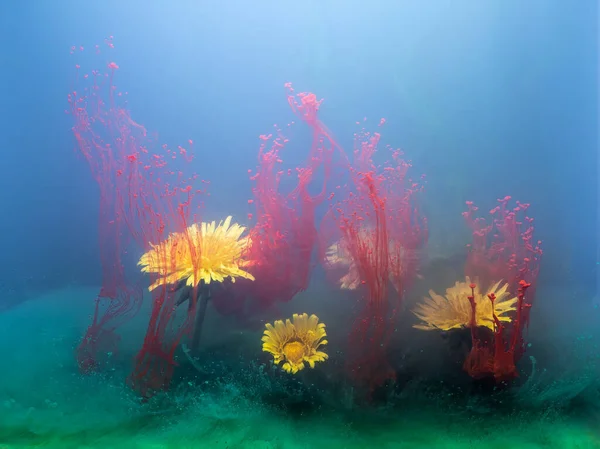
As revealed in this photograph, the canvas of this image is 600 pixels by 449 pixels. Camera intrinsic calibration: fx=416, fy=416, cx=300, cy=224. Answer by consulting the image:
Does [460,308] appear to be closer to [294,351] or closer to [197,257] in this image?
[294,351]

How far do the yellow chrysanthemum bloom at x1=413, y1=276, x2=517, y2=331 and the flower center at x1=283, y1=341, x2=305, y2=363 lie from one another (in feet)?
1.80

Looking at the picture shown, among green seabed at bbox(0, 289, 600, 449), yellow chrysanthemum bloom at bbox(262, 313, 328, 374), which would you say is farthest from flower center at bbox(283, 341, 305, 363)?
green seabed at bbox(0, 289, 600, 449)

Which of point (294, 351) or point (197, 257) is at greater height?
point (197, 257)

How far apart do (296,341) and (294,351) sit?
0.05 meters

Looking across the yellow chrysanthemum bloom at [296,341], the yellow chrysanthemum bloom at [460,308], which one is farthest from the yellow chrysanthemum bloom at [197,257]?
the yellow chrysanthemum bloom at [460,308]

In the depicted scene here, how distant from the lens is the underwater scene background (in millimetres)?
1926

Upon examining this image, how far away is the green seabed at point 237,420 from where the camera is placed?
1835 millimetres

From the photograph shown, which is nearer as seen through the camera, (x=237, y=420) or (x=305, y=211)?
(x=237, y=420)

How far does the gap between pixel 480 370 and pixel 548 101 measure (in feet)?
4.35

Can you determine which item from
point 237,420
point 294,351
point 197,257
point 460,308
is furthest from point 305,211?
point 237,420

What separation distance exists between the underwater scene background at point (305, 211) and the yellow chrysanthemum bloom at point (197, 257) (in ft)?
0.03

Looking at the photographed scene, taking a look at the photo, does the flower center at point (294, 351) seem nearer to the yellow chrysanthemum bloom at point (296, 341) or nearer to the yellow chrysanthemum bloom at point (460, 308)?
the yellow chrysanthemum bloom at point (296, 341)

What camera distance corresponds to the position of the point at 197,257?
1.92 meters

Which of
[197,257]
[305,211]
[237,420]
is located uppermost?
[305,211]
